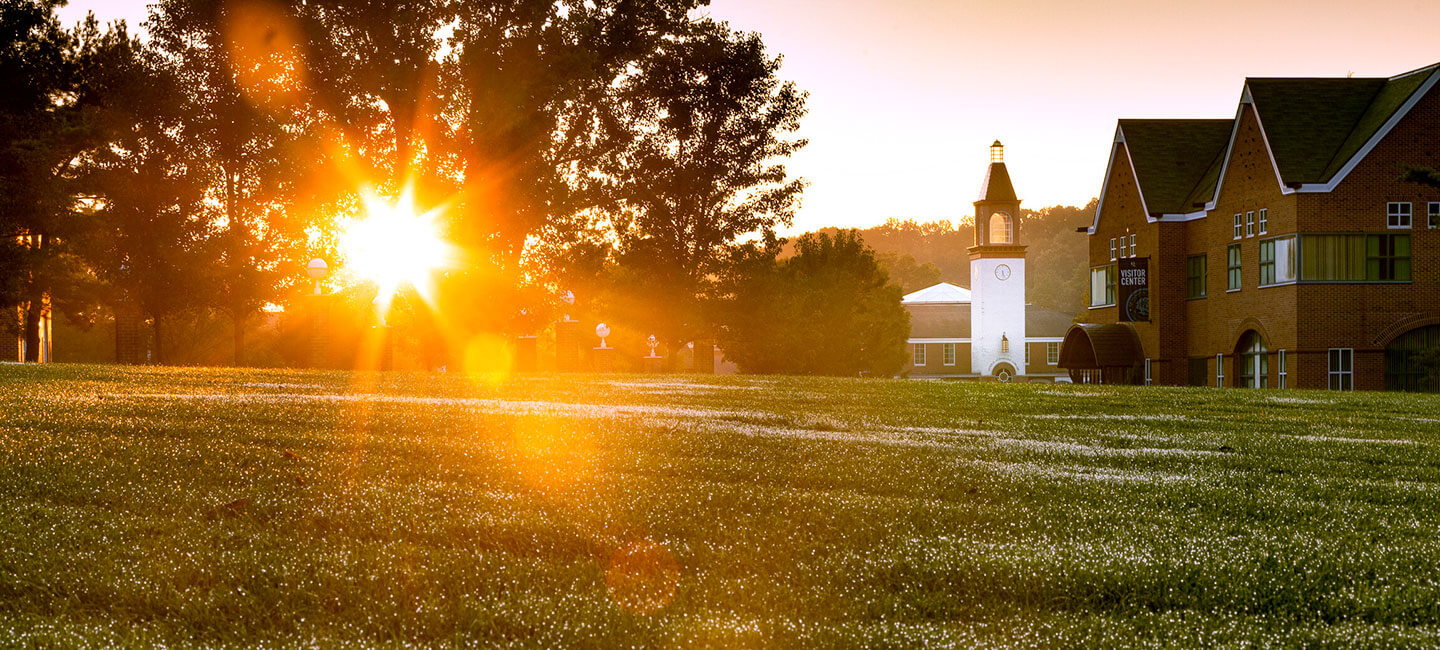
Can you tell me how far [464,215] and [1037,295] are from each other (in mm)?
113613

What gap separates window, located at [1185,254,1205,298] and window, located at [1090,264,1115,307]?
4.06 metres

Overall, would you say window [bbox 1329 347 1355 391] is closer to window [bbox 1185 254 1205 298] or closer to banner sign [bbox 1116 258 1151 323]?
window [bbox 1185 254 1205 298]

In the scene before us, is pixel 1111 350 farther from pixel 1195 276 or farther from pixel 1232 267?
pixel 1232 267

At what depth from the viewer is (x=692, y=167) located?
47.4 meters

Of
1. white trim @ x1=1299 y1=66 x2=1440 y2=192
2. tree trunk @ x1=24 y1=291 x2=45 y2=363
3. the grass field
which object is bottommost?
the grass field

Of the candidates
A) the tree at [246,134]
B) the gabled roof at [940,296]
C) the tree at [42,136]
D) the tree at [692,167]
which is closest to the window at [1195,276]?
the tree at [692,167]

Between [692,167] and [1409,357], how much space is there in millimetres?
27580

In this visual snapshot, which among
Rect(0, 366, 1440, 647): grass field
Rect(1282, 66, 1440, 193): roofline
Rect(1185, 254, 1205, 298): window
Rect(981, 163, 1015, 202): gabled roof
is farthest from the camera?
Rect(981, 163, 1015, 202): gabled roof

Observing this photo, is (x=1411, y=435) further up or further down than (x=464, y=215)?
further down

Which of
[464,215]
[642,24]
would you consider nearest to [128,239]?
[464,215]

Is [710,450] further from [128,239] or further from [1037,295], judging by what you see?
[1037,295]

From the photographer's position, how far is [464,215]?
36.1 meters

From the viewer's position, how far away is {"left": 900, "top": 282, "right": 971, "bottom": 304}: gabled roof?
10600cm

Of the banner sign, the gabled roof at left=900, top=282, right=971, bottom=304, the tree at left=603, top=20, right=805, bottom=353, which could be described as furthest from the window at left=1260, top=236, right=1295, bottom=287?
the gabled roof at left=900, top=282, right=971, bottom=304
